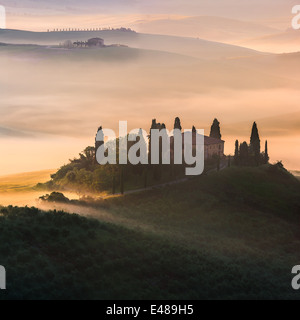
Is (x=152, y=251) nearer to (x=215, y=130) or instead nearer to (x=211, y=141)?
(x=211, y=141)

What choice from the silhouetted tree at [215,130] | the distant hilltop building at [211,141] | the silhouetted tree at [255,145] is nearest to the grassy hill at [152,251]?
the distant hilltop building at [211,141]

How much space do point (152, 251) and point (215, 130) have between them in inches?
3134

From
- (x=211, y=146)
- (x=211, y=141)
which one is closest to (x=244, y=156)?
(x=211, y=146)

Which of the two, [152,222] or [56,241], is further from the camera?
[152,222]

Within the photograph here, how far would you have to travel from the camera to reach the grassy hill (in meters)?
48.9

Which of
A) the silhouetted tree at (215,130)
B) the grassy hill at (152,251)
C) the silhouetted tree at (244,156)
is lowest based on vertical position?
the grassy hill at (152,251)

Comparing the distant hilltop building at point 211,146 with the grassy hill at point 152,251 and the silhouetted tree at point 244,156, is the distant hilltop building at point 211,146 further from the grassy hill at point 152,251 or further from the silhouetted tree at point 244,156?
the grassy hill at point 152,251

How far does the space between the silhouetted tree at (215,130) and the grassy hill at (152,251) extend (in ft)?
146

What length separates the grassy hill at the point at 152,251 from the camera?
48906mm

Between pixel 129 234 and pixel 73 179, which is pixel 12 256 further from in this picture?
pixel 73 179

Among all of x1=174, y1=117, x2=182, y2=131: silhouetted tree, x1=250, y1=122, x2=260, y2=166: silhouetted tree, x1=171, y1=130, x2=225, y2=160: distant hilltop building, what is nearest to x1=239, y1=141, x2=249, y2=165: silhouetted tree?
x1=250, y1=122, x2=260, y2=166: silhouetted tree
